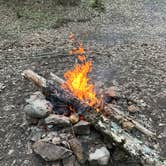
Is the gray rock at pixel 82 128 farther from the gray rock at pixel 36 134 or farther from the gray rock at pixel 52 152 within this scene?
the gray rock at pixel 36 134

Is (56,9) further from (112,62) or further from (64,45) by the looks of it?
(112,62)

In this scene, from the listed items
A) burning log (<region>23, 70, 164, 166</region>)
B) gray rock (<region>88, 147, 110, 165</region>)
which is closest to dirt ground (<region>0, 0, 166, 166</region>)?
burning log (<region>23, 70, 164, 166</region>)

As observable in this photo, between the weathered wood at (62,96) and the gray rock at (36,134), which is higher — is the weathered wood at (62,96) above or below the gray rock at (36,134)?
above

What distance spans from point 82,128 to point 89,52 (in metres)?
4.94

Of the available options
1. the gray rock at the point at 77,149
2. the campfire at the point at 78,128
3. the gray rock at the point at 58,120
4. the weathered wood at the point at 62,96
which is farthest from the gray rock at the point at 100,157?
the weathered wood at the point at 62,96

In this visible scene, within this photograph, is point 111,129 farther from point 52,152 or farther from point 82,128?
point 52,152

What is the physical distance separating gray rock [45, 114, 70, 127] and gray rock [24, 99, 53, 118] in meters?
0.17

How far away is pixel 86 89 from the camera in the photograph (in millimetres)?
7543

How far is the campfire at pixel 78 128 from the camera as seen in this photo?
6.39 m

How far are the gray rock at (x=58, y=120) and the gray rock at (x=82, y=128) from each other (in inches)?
8.0

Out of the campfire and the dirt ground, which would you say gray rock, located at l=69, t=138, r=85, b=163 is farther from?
the dirt ground

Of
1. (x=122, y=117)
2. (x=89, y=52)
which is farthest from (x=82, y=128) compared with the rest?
(x=89, y=52)

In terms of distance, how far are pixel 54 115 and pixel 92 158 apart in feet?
3.90

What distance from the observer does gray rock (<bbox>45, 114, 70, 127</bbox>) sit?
22.2 ft
